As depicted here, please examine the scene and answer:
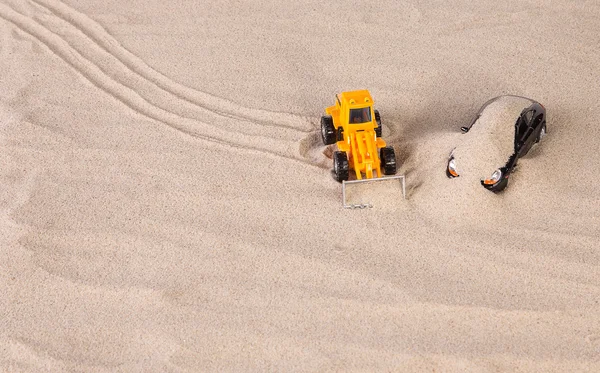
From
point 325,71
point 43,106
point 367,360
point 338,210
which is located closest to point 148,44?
point 43,106

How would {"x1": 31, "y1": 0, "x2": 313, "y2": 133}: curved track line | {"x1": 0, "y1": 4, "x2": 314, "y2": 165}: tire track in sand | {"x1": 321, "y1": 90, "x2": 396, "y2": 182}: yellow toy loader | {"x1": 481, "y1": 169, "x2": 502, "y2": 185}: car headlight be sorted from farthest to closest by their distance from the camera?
{"x1": 31, "y1": 0, "x2": 313, "y2": 133}: curved track line
{"x1": 0, "y1": 4, "x2": 314, "y2": 165}: tire track in sand
{"x1": 321, "y1": 90, "x2": 396, "y2": 182}: yellow toy loader
{"x1": 481, "y1": 169, "x2": 502, "y2": 185}: car headlight

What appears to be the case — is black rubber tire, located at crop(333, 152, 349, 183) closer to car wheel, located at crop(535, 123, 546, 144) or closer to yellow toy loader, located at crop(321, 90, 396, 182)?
yellow toy loader, located at crop(321, 90, 396, 182)

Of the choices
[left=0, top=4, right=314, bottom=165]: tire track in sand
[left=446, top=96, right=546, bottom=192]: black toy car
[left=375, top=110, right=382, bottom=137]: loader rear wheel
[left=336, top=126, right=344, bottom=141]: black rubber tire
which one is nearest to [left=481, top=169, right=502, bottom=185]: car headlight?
[left=446, top=96, right=546, bottom=192]: black toy car

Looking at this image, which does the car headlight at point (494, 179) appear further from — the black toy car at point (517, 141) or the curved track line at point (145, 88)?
the curved track line at point (145, 88)

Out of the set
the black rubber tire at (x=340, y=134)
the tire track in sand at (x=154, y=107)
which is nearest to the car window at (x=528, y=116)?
the black rubber tire at (x=340, y=134)

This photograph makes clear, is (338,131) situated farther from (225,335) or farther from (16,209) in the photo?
(16,209)

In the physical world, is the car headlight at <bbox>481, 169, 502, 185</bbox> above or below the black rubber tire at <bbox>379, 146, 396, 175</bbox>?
above

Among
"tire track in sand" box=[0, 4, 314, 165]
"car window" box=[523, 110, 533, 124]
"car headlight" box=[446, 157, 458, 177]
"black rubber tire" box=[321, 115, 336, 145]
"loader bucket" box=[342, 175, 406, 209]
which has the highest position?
"car window" box=[523, 110, 533, 124]

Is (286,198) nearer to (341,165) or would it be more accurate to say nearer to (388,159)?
(341,165)
